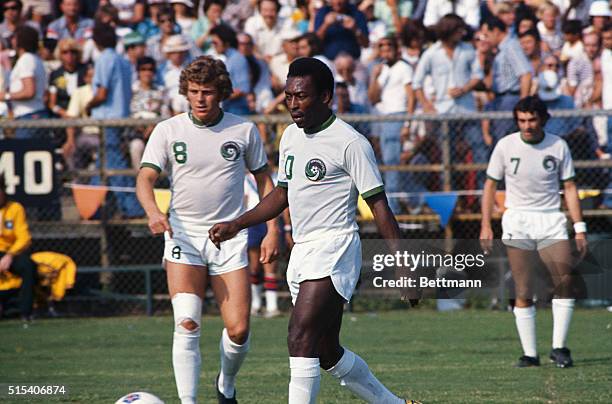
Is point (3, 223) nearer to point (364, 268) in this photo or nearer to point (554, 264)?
point (364, 268)

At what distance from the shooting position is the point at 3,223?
1488 cm

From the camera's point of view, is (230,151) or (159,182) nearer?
(230,151)

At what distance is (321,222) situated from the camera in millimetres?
7047

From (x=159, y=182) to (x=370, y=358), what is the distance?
516cm

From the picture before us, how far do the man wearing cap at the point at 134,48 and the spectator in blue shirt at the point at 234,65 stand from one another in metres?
1.49

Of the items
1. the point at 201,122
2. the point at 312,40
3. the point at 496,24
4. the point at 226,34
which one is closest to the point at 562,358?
Result: the point at 201,122

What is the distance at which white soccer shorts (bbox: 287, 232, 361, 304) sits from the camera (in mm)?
6961

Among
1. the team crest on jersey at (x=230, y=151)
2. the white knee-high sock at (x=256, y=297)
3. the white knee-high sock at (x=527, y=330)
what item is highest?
the team crest on jersey at (x=230, y=151)

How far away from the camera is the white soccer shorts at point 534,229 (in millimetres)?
11445

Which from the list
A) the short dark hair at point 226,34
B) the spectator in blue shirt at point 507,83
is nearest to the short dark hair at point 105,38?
the short dark hair at point 226,34

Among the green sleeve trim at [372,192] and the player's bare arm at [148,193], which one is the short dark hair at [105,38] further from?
the green sleeve trim at [372,192]

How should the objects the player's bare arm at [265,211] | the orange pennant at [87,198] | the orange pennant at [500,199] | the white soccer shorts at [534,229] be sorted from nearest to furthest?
the player's bare arm at [265,211]
the white soccer shorts at [534,229]
the orange pennant at [500,199]
the orange pennant at [87,198]

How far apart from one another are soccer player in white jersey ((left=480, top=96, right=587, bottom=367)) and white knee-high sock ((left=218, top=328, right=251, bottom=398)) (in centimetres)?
362

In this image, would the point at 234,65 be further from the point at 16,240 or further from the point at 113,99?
the point at 16,240
